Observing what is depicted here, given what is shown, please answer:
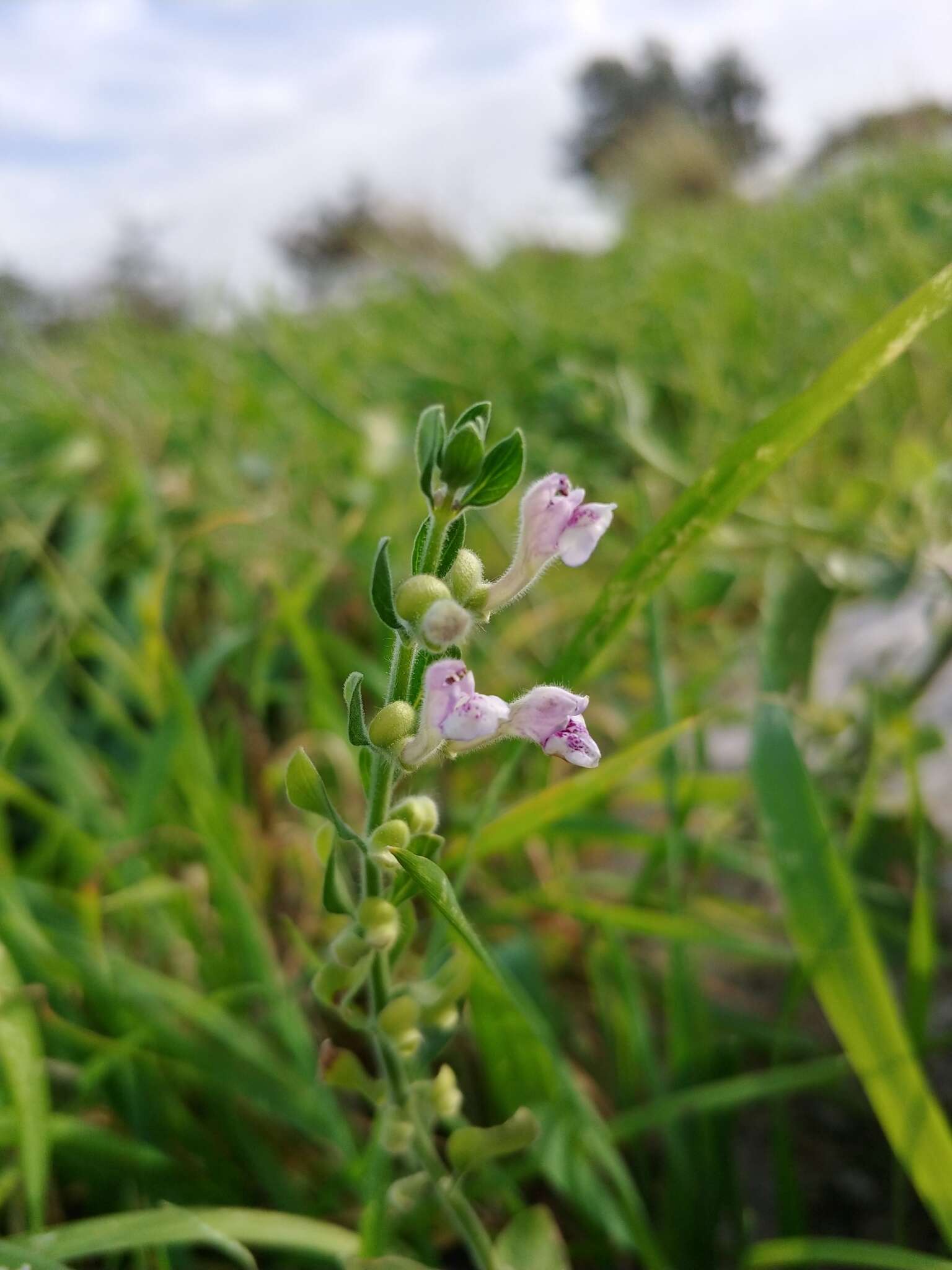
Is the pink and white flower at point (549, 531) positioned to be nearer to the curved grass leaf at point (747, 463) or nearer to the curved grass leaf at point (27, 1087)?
the curved grass leaf at point (747, 463)

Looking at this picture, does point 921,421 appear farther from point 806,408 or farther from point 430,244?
point 430,244

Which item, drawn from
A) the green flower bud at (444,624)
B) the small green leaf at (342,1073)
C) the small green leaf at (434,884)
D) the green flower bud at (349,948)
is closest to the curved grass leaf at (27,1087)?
the small green leaf at (342,1073)

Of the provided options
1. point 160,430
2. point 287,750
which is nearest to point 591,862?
point 287,750

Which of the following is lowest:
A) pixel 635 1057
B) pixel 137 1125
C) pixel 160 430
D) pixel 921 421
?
pixel 635 1057

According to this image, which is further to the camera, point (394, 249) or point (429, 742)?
point (394, 249)

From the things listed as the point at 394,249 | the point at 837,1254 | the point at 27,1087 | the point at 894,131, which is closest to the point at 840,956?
the point at 837,1254

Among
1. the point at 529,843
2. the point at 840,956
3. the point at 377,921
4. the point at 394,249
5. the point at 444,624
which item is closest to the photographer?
the point at 444,624

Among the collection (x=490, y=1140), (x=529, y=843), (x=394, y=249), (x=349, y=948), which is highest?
(x=394, y=249)

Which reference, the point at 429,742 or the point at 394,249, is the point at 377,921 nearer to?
the point at 429,742
